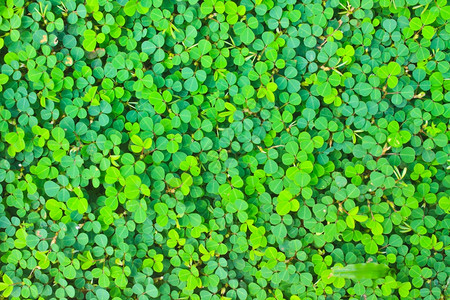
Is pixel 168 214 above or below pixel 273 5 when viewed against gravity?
below

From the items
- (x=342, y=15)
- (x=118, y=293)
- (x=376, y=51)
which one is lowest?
(x=118, y=293)

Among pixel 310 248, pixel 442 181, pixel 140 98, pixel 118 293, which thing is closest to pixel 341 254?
pixel 310 248

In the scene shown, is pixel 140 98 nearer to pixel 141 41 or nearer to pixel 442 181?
pixel 141 41

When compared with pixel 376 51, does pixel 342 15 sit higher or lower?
→ higher

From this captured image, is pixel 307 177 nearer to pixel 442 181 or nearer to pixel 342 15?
pixel 442 181

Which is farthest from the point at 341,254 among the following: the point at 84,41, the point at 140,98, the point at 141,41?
the point at 84,41

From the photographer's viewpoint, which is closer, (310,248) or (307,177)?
(307,177)
